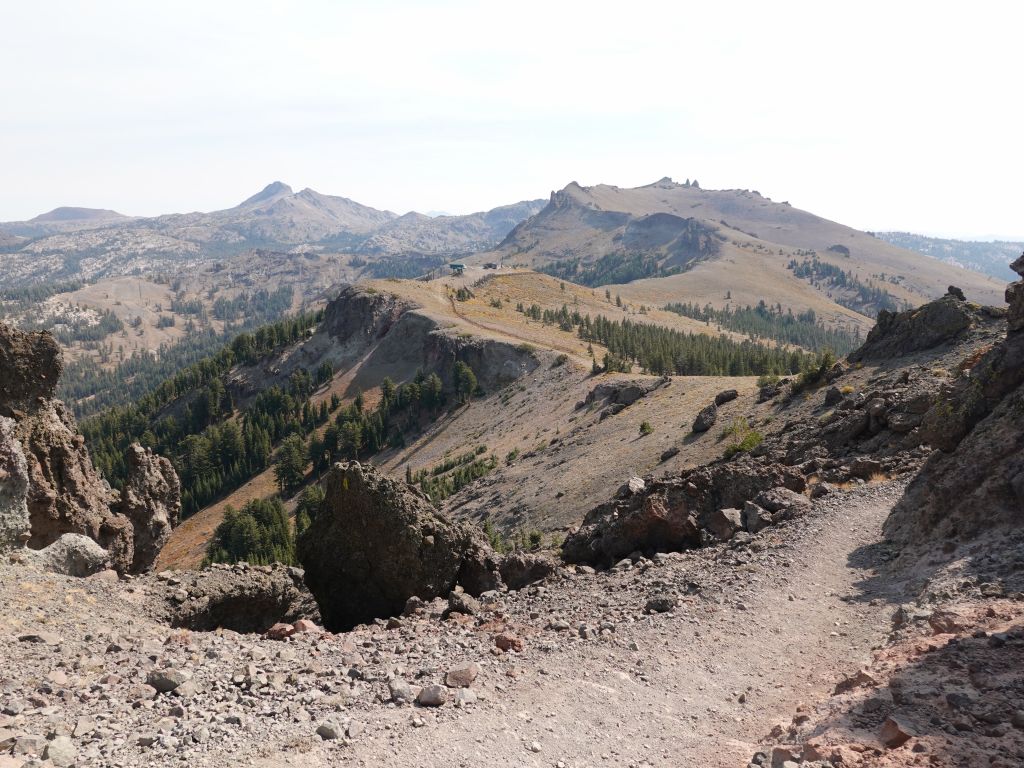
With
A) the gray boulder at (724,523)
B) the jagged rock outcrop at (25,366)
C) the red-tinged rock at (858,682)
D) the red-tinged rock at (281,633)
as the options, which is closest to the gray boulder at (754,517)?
the gray boulder at (724,523)

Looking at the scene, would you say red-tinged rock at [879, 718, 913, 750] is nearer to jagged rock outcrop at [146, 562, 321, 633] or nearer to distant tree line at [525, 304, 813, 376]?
jagged rock outcrop at [146, 562, 321, 633]

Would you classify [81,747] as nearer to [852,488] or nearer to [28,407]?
[28,407]

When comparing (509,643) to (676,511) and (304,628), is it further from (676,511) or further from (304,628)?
(676,511)

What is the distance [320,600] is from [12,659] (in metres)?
12.0

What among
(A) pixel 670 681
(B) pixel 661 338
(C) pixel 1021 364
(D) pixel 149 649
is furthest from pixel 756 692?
(B) pixel 661 338

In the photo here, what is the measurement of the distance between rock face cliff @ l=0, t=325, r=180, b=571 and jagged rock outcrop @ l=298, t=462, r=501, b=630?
8.70m

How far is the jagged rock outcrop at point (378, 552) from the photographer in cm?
2303

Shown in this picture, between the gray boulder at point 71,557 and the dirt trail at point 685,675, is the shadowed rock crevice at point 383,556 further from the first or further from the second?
the gray boulder at point 71,557

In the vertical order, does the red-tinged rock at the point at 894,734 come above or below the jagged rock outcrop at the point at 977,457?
below

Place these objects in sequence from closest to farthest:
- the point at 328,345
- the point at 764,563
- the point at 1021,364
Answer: the point at 764,563, the point at 1021,364, the point at 328,345

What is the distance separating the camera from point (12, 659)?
12.9m

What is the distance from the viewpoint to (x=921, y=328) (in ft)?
166

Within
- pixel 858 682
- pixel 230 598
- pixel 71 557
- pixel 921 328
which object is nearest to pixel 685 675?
pixel 858 682

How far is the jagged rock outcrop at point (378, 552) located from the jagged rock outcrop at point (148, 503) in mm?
10069
